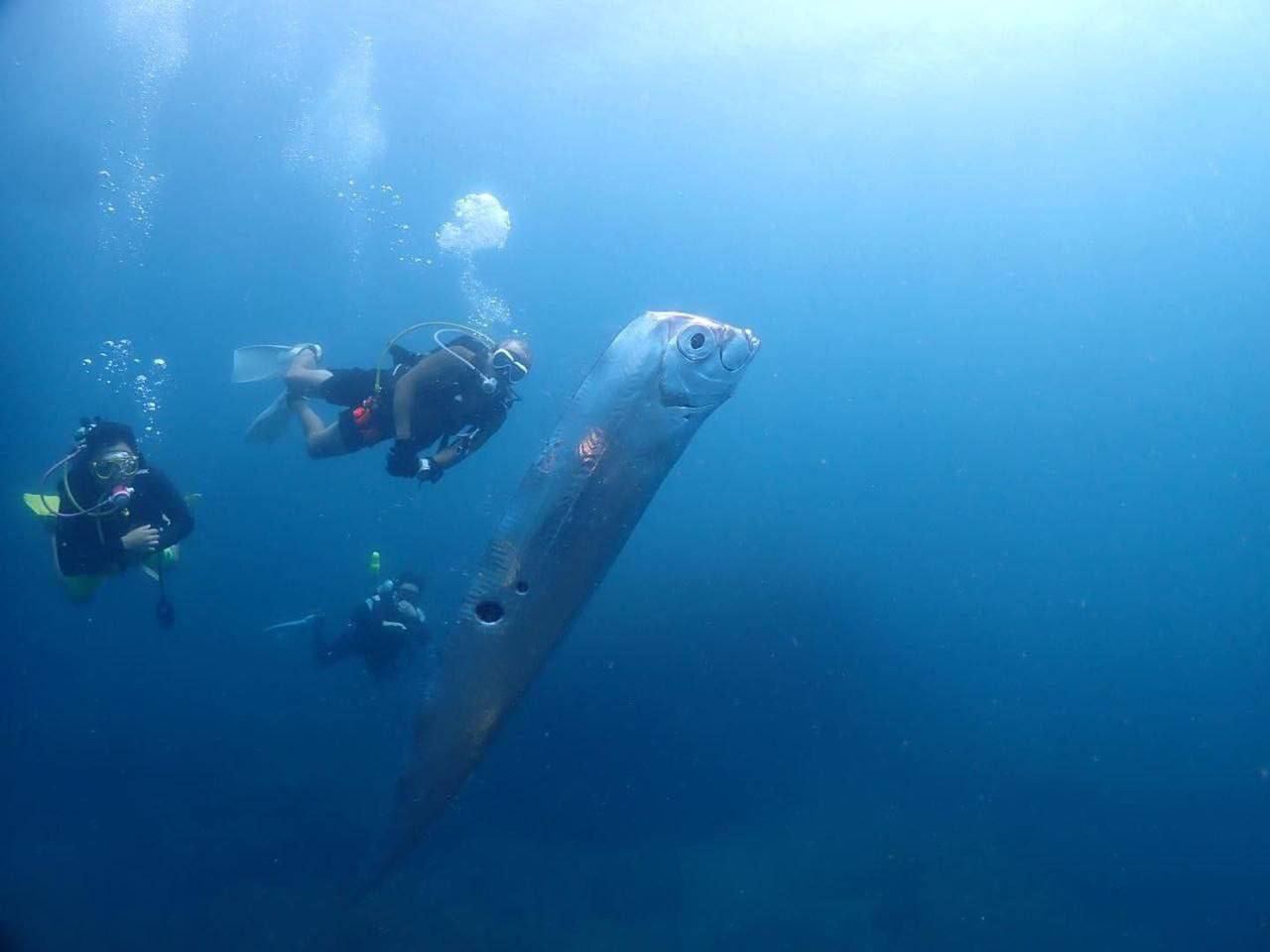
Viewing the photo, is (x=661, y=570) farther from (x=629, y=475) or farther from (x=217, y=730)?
(x=629, y=475)

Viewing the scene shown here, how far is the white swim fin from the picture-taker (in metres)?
7.60

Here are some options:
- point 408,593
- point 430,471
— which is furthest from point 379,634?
point 430,471

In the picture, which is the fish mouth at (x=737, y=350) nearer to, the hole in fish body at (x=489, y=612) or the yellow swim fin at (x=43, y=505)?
the hole in fish body at (x=489, y=612)

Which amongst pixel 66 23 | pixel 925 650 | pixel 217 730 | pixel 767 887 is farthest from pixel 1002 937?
pixel 66 23

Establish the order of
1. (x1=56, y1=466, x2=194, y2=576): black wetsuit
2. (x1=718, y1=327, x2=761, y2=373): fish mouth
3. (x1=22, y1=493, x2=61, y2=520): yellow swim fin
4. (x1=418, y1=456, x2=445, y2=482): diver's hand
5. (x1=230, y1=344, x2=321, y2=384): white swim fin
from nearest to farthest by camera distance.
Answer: (x1=718, y1=327, x2=761, y2=373): fish mouth < (x1=418, y1=456, x2=445, y2=482): diver's hand < (x1=56, y1=466, x2=194, y2=576): black wetsuit < (x1=22, y1=493, x2=61, y2=520): yellow swim fin < (x1=230, y1=344, x2=321, y2=384): white swim fin

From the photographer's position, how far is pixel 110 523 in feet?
21.3

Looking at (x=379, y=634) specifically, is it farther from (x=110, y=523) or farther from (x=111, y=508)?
(x=111, y=508)

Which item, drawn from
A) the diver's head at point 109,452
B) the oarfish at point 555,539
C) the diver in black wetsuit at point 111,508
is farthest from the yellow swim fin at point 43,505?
the oarfish at point 555,539

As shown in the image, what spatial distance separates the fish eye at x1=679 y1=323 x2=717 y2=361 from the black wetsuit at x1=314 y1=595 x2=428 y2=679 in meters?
7.10

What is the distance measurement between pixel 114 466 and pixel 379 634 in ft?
12.8

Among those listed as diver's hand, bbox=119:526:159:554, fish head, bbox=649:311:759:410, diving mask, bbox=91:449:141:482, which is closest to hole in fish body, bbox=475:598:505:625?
fish head, bbox=649:311:759:410

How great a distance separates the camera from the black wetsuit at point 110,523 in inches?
251

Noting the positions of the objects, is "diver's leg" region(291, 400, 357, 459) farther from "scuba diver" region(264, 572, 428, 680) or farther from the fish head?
the fish head

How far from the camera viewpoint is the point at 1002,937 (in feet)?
41.1
